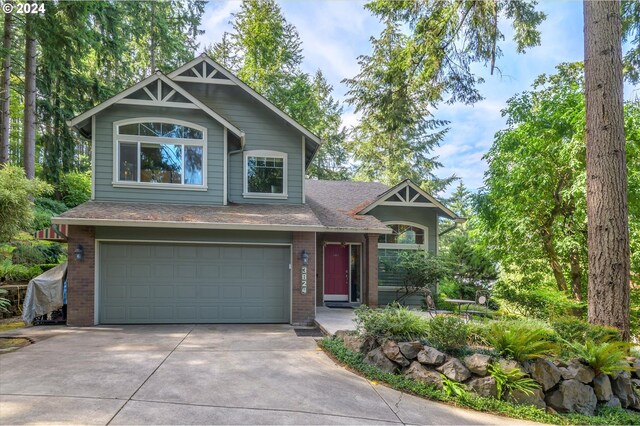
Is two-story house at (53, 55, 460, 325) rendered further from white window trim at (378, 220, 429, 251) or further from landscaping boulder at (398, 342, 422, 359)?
landscaping boulder at (398, 342, 422, 359)

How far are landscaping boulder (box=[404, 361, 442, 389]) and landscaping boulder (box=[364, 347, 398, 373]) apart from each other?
0.79 feet

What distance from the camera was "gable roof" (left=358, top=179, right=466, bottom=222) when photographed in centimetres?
1213

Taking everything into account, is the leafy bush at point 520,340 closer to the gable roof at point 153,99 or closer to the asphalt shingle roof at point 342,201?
the asphalt shingle roof at point 342,201

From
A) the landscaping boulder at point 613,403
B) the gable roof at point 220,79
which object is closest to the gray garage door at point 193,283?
the gable roof at point 220,79

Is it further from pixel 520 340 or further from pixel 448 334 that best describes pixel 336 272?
pixel 520 340

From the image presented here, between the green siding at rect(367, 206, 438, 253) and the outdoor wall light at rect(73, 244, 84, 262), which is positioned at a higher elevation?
the green siding at rect(367, 206, 438, 253)

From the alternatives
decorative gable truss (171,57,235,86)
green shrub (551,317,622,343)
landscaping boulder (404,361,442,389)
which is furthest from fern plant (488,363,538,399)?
decorative gable truss (171,57,235,86)

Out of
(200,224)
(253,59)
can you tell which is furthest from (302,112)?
(200,224)

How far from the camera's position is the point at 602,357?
5082 mm

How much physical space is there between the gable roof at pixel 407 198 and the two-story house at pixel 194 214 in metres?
1.63

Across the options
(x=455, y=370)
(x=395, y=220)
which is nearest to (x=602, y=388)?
(x=455, y=370)

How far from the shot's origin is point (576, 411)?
4.87 meters

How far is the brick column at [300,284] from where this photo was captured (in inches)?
354

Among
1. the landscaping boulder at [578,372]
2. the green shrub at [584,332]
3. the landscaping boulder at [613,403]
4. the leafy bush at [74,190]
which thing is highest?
the leafy bush at [74,190]
